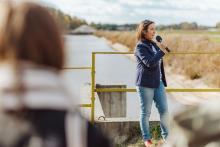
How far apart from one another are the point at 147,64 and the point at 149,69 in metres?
0.12

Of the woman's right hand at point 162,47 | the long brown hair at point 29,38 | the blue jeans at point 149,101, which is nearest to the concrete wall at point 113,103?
the blue jeans at point 149,101

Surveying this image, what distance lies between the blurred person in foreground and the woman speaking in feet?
17.4

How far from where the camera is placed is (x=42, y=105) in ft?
5.37

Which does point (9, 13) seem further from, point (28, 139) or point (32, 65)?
point (28, 139)

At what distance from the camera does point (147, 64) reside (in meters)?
7.03

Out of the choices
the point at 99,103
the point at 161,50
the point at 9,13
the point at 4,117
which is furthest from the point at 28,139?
the point at 99,103

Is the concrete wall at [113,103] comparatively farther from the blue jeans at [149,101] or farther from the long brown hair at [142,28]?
the long brown hair at [142,28]

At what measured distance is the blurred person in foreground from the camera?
163cm

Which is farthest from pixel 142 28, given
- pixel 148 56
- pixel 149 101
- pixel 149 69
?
pixel 149 101

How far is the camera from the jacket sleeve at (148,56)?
6988 mm

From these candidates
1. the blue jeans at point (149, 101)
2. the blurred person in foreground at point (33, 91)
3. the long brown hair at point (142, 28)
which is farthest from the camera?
the blue jeans at point (149, 101)

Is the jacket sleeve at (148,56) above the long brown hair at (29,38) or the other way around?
the other way around

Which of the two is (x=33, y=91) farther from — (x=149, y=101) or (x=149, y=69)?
(x=149, y=101)

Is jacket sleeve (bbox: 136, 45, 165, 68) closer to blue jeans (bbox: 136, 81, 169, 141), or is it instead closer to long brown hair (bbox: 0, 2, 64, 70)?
blue jeans (bbox: 136, 81, 169, 141)
